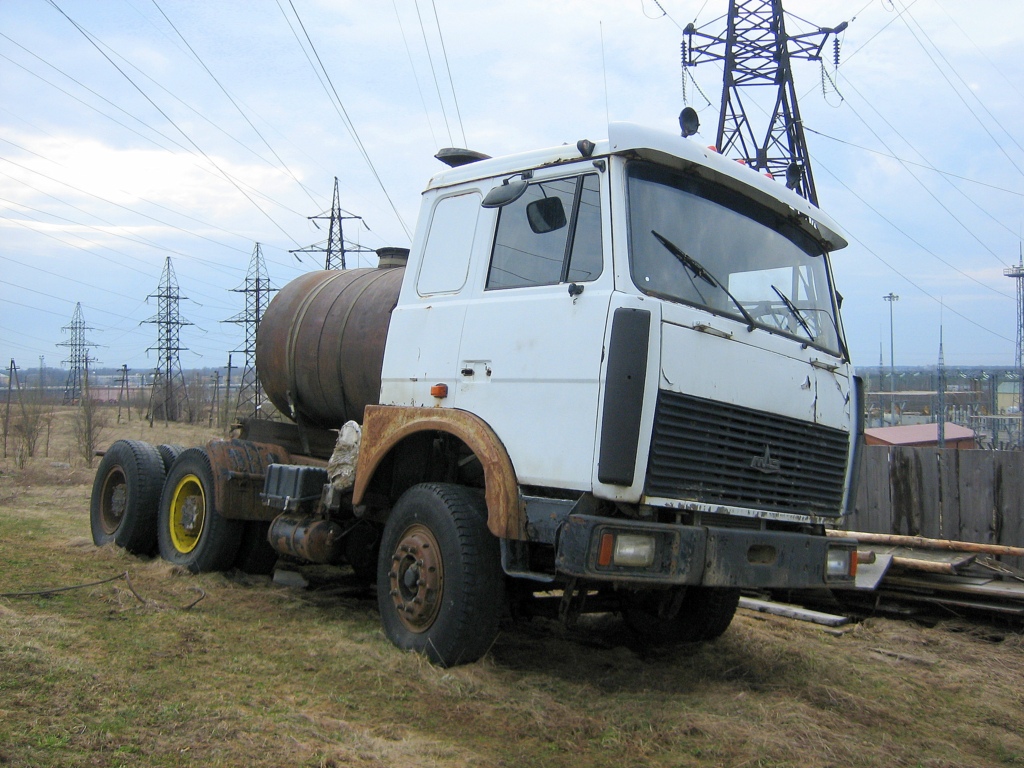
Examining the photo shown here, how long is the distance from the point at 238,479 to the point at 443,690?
3.05 meters

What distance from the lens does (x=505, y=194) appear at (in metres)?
4.64

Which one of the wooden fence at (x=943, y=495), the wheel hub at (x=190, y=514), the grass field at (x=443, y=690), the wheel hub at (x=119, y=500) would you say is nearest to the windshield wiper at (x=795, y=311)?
the grass field at (x=443, y=690)

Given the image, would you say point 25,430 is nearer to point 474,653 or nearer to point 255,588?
point 255,588

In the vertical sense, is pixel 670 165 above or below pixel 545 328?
above

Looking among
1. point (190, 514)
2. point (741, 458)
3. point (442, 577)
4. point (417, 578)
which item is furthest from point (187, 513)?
point (741, 458)

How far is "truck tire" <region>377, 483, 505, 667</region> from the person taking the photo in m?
4.50

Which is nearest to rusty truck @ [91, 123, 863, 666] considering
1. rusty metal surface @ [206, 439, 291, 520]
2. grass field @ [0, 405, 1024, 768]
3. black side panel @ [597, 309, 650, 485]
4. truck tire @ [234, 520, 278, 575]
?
black side panel @ [597, 309, 650, 485]

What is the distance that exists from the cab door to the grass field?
1.13 metres

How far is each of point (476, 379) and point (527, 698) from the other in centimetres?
162

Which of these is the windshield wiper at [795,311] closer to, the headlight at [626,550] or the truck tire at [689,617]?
the truck tire at [689,617]

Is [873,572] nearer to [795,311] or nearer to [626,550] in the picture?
[795,311]

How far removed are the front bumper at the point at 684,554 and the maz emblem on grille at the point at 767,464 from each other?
0.32m

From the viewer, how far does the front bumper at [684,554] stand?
394 cm

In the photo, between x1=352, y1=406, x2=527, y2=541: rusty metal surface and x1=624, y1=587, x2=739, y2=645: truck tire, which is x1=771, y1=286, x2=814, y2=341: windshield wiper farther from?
x1=352, y1=406, x2=527, y2=541: rusty metal surface
